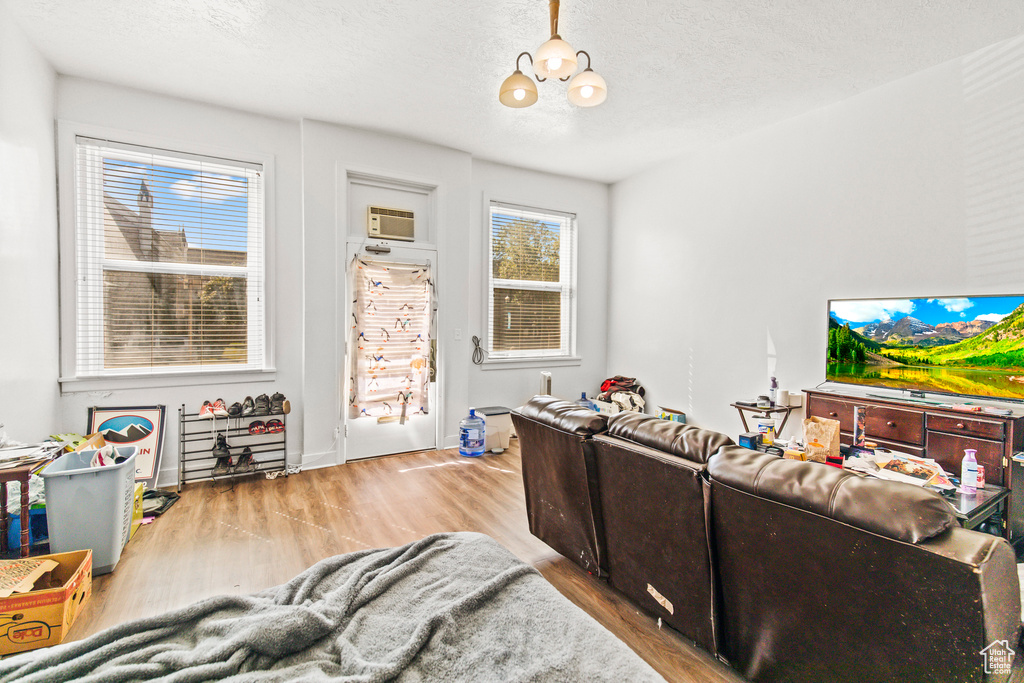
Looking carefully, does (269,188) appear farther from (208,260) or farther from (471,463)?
(471,463)

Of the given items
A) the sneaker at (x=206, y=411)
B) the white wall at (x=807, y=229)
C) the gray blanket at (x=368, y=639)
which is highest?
the white wall at (x=807, y=229)

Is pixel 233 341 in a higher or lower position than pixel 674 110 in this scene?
lower

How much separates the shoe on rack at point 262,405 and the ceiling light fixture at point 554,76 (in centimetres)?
297

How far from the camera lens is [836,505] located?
46.6 inches

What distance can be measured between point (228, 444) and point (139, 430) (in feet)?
1.94

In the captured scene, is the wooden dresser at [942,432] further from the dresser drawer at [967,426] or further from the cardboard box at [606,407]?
the cardboard box at [606,407]

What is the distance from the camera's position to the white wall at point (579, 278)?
4996 mm

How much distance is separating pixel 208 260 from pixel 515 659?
3929 millimetres

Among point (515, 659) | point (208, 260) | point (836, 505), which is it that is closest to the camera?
point (515, 659)

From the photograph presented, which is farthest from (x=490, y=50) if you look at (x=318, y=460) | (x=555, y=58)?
(x=318, y=460)

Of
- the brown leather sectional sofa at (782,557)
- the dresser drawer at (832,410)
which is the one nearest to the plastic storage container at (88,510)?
the brown leather sectional sofa at (782,557)

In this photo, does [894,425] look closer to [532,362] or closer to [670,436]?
[670,436]

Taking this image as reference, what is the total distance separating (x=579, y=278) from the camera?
18.7ft

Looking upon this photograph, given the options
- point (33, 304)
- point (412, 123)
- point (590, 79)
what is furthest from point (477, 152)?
point (33, 304)
